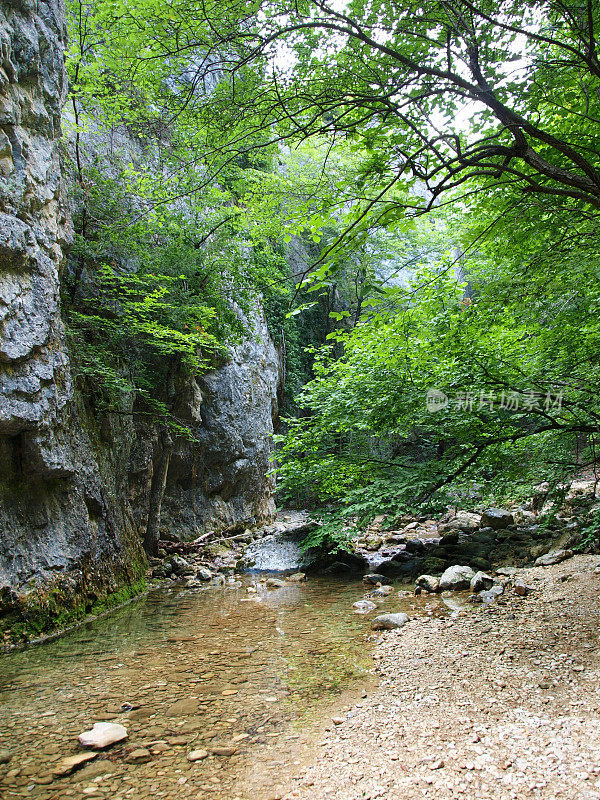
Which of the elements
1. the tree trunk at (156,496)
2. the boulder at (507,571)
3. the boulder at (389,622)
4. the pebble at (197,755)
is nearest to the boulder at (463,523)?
the boulder at (507,571)

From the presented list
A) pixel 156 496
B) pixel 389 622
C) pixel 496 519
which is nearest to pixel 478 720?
pixel 389 622

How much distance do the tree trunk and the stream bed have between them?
3143 millimetres

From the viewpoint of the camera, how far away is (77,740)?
307cm

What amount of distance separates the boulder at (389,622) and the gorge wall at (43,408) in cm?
409

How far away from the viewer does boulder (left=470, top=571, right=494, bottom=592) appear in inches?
253

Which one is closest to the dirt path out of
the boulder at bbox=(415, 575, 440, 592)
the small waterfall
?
the boulder at bbox=(415, 575, 440, 592)

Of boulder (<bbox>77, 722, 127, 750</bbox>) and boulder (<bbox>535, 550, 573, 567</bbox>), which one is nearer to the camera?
boulder (<bbox>77, 722, 127, 750</bbox>)

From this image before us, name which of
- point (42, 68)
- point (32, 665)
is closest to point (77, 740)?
point (32, 665)

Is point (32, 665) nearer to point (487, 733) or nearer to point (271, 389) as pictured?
point (487, 733)

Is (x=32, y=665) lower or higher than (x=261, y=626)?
higher

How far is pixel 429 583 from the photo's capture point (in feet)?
22.6

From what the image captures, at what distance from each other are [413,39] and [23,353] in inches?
198

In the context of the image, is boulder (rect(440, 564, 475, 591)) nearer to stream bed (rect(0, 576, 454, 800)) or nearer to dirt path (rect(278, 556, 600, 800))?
stream bed (rect(0, 576, 454, 800))

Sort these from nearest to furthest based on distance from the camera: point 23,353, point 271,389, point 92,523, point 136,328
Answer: point 23,353 → point 92,523 → point 136,328 → point 271,389
